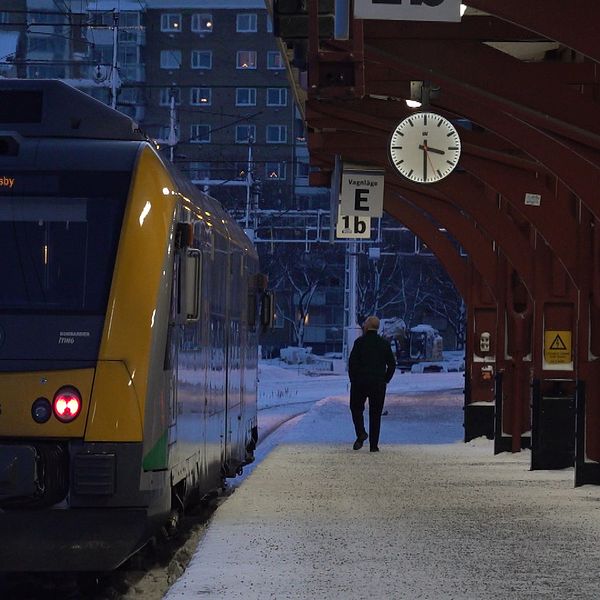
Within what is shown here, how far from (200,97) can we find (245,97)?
2.71 meters

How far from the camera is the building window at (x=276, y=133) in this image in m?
107

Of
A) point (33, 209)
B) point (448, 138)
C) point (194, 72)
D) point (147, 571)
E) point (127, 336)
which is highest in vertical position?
point (194, 72)

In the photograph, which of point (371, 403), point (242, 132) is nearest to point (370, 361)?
point (371, 403)

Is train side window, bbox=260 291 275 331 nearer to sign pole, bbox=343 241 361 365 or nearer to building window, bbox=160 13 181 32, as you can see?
sign pole, bbox=343 241 361 365

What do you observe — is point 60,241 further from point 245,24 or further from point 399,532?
point 245,24

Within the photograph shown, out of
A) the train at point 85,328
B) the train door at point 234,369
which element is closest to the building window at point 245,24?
the train door at point 234,369

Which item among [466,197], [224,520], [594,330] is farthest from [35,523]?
[466,197]

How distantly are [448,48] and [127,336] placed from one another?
5747mm

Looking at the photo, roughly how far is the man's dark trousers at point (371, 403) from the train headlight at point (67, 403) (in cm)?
1309

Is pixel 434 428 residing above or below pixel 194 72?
below

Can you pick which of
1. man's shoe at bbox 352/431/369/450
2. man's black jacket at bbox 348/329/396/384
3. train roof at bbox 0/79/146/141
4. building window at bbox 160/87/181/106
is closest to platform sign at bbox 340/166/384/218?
man's black jacket at bbox 348/329/396/384

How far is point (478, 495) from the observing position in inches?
630

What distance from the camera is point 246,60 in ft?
360

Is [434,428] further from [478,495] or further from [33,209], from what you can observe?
[33,209]
